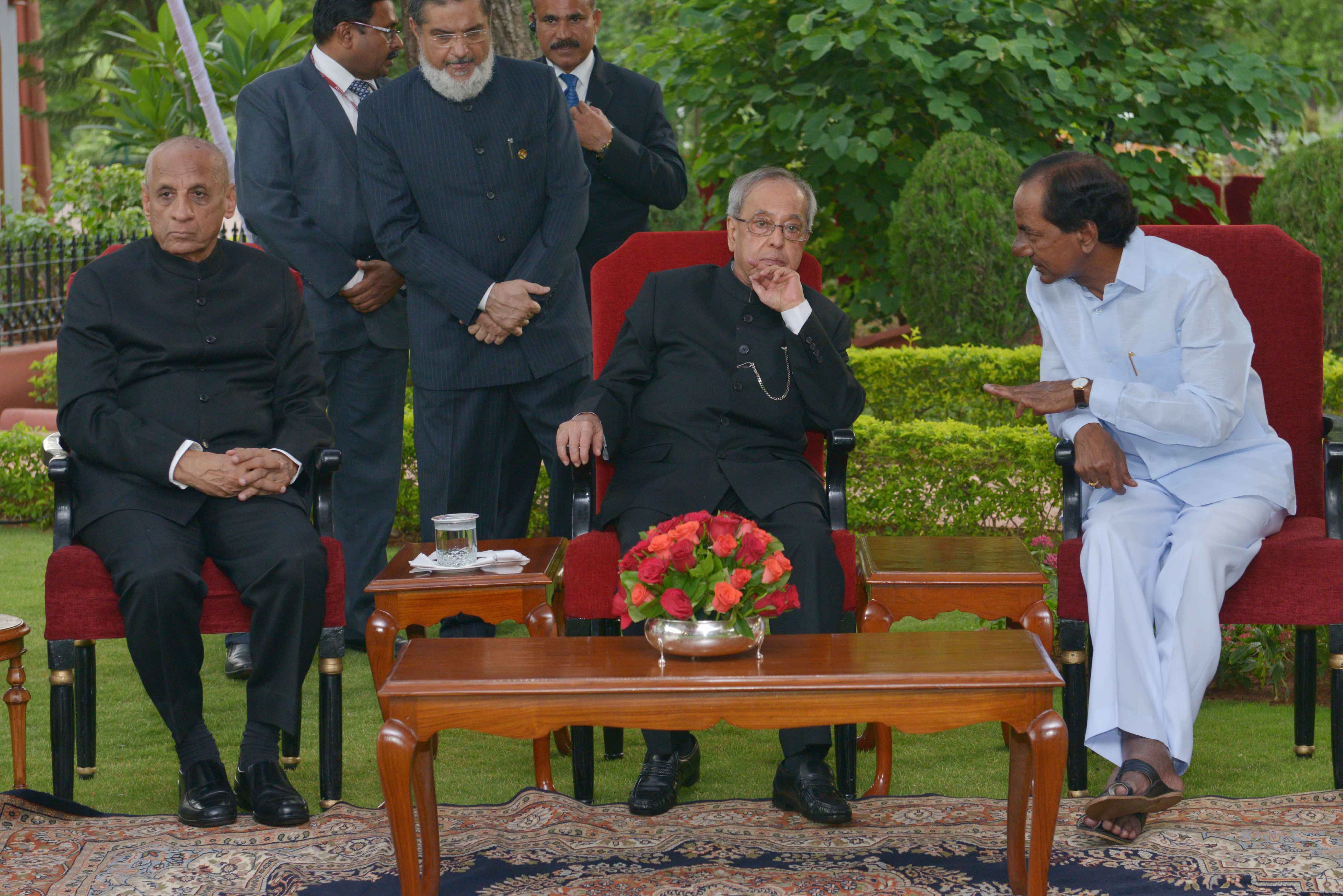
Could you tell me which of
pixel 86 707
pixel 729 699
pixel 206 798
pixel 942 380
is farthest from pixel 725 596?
pixel 942 380

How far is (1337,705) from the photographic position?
148 inches

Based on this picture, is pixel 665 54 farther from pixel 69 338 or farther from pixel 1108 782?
pixel 1108 782

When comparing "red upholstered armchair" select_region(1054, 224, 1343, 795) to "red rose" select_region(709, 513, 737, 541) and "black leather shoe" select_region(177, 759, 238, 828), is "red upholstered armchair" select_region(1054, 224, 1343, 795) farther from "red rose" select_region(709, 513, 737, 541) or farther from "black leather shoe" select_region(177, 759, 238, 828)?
"black leather shoe" select_region(177, 759, 238, 828)

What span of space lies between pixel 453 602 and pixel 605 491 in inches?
24.5

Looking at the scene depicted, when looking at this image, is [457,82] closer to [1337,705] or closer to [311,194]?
[311,194]

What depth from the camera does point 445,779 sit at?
4.04 meters

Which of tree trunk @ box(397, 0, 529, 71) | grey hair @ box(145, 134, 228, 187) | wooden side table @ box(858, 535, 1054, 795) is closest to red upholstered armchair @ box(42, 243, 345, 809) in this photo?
grey hair @ box(145, 134, 228, 187)

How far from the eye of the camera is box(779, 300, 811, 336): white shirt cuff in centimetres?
402

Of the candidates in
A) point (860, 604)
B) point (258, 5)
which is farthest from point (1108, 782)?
point (258, 5)

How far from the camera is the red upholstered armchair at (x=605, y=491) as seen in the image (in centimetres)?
384

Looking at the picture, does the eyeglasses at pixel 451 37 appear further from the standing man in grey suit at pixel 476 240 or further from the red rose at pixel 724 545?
the red rose at pixel 724 545

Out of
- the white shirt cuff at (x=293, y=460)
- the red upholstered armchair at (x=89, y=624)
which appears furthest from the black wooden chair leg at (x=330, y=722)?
the white shirt cuff at (x=293, y=460)

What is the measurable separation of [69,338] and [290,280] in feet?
2.09

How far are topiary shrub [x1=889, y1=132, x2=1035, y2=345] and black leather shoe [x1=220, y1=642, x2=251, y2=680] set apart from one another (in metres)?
4.04
